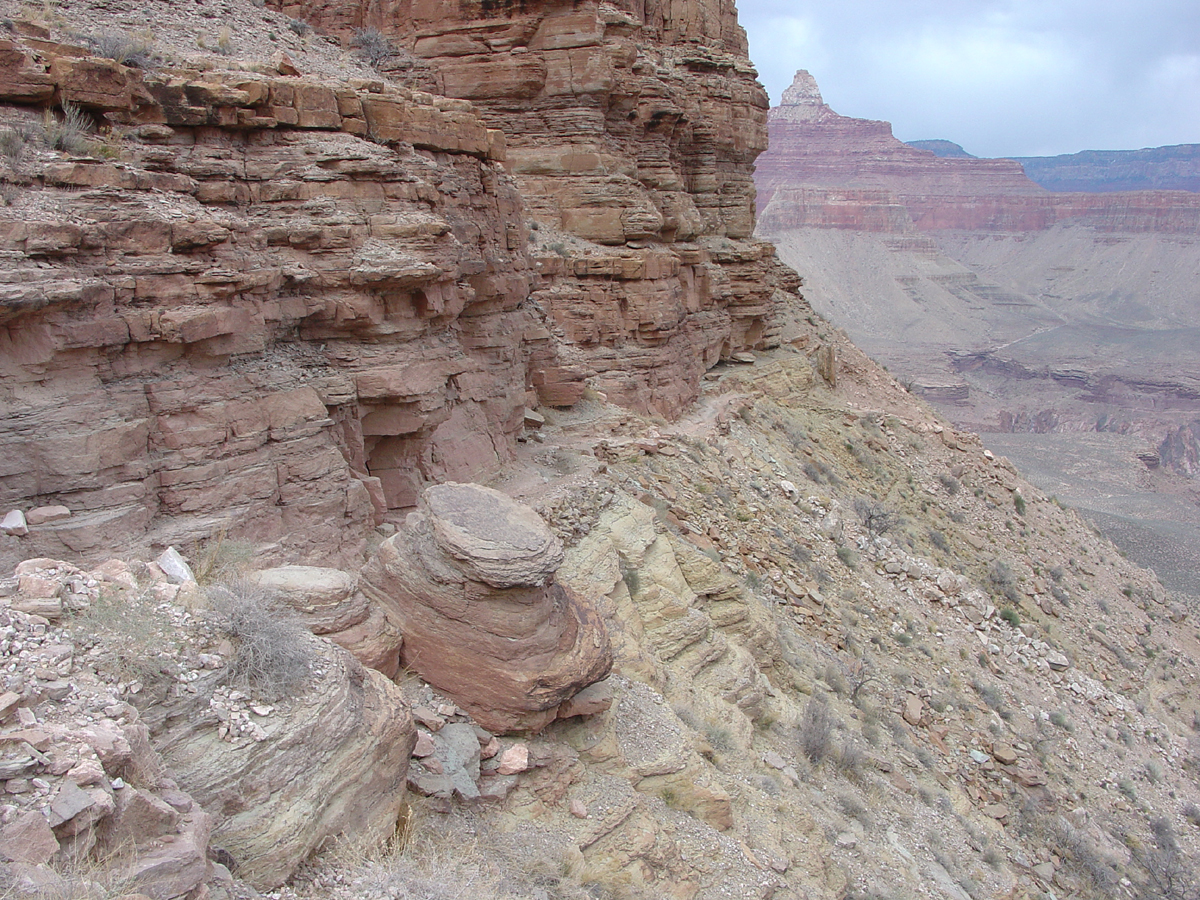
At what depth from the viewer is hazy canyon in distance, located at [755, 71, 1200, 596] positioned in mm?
63219

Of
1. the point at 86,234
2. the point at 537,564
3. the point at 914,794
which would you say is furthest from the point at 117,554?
the point at 914,794

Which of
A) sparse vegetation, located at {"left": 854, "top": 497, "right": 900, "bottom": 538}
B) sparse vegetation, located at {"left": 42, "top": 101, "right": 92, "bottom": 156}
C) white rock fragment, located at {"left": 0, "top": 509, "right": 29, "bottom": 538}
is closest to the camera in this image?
white rock fragment, located at {"left": 0, "top": 509, "right": 29, "bottom": 538}

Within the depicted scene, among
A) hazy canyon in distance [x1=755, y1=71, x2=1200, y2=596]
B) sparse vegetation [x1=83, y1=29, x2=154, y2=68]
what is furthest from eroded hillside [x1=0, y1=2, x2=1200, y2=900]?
hazy canyon in distance [x1=755, y1=71, x2=1200, y2=596]

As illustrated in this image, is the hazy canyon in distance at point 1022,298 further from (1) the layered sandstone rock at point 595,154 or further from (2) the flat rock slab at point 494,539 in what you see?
(2) the flat rock slab at point 494,539

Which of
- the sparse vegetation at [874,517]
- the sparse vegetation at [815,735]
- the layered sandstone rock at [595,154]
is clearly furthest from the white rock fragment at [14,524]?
the sparse vegetation at [874,517]

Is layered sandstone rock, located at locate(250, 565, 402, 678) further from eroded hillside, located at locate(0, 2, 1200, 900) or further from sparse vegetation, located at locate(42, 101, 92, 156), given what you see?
sparse vegetation, located at locate(42, 101, 92, 156)

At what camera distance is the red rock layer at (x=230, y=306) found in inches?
297

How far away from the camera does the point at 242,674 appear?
→ 17.2ft

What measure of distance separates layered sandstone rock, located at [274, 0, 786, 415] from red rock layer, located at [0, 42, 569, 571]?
707 cm

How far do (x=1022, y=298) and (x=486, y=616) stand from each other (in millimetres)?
135979

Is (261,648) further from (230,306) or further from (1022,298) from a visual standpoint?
(1022,298)

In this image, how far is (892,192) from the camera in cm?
13038

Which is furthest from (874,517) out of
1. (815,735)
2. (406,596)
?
(406,596)

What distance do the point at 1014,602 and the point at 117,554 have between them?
1868 centimetres
